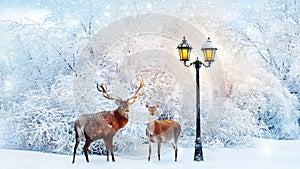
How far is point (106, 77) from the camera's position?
9305 millimetres

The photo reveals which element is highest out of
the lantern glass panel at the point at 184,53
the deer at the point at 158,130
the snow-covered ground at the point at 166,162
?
the lantern glass panel at the point at 184,53

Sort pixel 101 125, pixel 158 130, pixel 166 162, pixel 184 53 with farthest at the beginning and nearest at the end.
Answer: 1. pixel 184 53
2. pixel 166 162
3. pixel 158 130
4. pixel 101 125

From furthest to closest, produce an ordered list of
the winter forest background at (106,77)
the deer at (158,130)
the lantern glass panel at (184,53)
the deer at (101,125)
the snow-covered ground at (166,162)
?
the winter forest background at (106,77)
the lantern glass panel at (184,53)
the deer at (158,130)
the deer at (101,125)
the snow-covered ground at (166,162)

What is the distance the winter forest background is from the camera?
857 cm

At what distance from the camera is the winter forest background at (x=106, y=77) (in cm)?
857

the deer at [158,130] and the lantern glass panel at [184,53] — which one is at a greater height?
the lantern glass panel at [184,53]

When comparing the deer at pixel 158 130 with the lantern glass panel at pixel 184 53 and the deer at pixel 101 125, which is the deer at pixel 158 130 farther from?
the lantern glass panel at pixel 184 53

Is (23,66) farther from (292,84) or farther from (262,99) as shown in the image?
(292,84)

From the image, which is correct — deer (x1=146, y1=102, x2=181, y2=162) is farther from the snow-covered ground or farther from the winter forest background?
the winter forest background

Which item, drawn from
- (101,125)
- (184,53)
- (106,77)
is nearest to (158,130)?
(101,125)

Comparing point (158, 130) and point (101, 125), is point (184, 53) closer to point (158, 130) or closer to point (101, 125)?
point (158, 130)

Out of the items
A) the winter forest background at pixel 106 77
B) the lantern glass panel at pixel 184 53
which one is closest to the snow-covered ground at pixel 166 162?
the winter forest background at pixel 106 77

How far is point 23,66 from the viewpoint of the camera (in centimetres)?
951

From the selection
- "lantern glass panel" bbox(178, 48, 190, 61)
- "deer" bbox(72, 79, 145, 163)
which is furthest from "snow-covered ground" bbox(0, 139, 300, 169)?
"lantern glass panel" bbox(178, 48, 190, 61)
